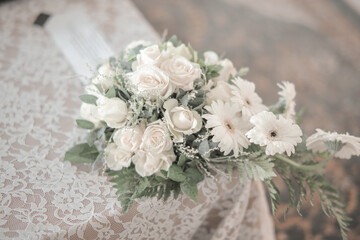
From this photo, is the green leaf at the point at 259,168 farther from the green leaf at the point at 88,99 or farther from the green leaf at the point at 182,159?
the green leaf at the point at 88,99

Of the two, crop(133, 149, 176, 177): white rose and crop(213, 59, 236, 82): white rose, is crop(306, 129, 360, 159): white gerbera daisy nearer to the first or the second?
crop(213, 59, 236, 82): white rose

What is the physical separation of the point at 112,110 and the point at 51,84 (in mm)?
549

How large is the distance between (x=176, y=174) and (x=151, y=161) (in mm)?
83

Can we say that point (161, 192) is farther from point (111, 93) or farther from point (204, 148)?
point (111, 93)

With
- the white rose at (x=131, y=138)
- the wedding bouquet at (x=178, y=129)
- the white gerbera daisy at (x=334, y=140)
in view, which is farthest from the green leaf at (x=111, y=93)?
the white gerbera daisy at (x=334, y=140)

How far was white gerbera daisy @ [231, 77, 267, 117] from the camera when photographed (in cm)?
83

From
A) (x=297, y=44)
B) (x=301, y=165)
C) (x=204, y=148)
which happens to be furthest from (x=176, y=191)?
(x=297, y=44)

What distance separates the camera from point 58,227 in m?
0.84

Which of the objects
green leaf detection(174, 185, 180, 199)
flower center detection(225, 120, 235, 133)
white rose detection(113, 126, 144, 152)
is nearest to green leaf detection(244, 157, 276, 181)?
flower center detection(225, 120, 235, 133)

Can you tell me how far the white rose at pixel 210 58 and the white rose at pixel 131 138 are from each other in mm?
361

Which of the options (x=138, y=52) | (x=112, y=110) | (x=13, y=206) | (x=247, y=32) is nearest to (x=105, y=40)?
(x=138, y=52)

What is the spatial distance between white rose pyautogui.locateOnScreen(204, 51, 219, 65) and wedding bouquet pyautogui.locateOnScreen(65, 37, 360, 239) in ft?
0.27

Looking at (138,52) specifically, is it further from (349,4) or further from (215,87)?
(349,4)

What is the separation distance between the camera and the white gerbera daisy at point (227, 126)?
78 centimetres
